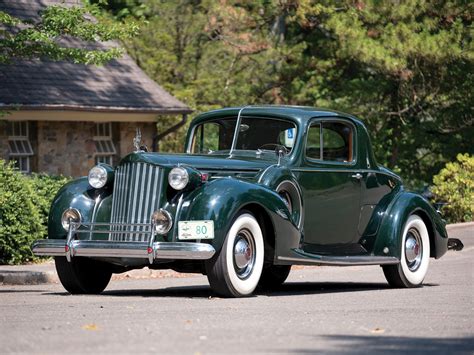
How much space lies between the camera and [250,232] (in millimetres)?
11516

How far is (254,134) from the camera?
1312 centimetres

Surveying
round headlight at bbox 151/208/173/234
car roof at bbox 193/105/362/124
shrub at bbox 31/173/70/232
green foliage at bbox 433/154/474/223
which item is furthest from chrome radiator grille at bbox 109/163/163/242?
green foliage at bbox 433/154/474/223

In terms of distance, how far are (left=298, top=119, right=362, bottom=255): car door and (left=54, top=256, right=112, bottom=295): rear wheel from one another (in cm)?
208

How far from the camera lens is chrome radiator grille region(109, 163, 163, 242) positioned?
11.5m

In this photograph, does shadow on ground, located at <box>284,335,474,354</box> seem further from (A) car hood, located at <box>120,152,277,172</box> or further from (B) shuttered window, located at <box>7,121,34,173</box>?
(B) shuttered window, located at <box>7,121,34,173</box>

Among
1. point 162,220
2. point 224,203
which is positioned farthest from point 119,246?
point 224,203

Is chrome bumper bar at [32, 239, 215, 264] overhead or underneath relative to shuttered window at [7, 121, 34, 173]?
overhead

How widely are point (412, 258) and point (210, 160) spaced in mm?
2963

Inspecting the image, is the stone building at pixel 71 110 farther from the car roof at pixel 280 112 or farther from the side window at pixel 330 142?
the side window at pixel 330 142

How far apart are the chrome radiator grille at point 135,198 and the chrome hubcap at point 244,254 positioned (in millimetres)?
831

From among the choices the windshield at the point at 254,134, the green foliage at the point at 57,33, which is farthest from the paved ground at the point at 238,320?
the green foliage at the point at 57,33

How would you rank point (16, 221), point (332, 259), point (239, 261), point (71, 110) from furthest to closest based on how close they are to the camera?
point (71, 110)
point (16, 221)
point (332, 259)
point (239, 261)

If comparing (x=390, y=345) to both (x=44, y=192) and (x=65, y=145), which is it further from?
(x=65, y=145)

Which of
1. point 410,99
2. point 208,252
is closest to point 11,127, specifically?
point 410,99
